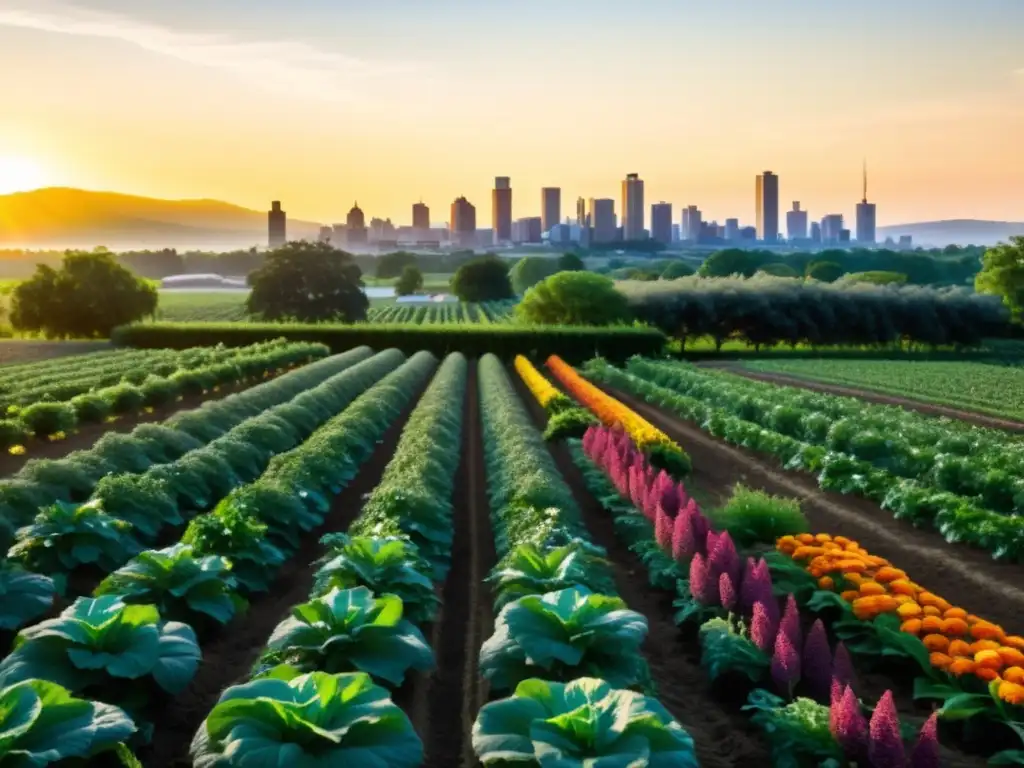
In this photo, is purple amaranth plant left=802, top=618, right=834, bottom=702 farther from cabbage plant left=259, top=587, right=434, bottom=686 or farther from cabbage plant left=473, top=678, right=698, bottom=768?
cabbage plant left=259, top=587, right=434, bottom=686

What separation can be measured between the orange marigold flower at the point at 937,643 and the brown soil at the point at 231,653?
5167 mm

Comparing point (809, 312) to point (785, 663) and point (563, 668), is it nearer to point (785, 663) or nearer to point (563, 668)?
point (785, 663)

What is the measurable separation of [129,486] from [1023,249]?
233ft

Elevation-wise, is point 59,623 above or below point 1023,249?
below

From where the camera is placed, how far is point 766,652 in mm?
6953

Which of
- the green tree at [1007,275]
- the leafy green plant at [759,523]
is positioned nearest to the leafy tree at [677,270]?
the green tree at [1007,275]

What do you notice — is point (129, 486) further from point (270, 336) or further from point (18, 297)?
point (18, 297)

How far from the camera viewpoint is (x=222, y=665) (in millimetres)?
7801

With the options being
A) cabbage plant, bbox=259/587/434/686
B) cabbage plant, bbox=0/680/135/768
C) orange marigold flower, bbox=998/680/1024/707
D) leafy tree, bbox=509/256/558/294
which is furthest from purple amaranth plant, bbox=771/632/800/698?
leafy tree, bbox=509/256/558/294

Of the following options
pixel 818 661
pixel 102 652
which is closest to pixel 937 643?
pixel 818 661

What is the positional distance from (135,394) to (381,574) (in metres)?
18.9

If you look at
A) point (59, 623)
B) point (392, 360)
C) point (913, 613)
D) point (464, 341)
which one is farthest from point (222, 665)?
point (464, 341)

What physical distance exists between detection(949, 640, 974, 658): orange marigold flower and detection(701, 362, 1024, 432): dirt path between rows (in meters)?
18.5

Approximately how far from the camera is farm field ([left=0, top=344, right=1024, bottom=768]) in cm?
504
